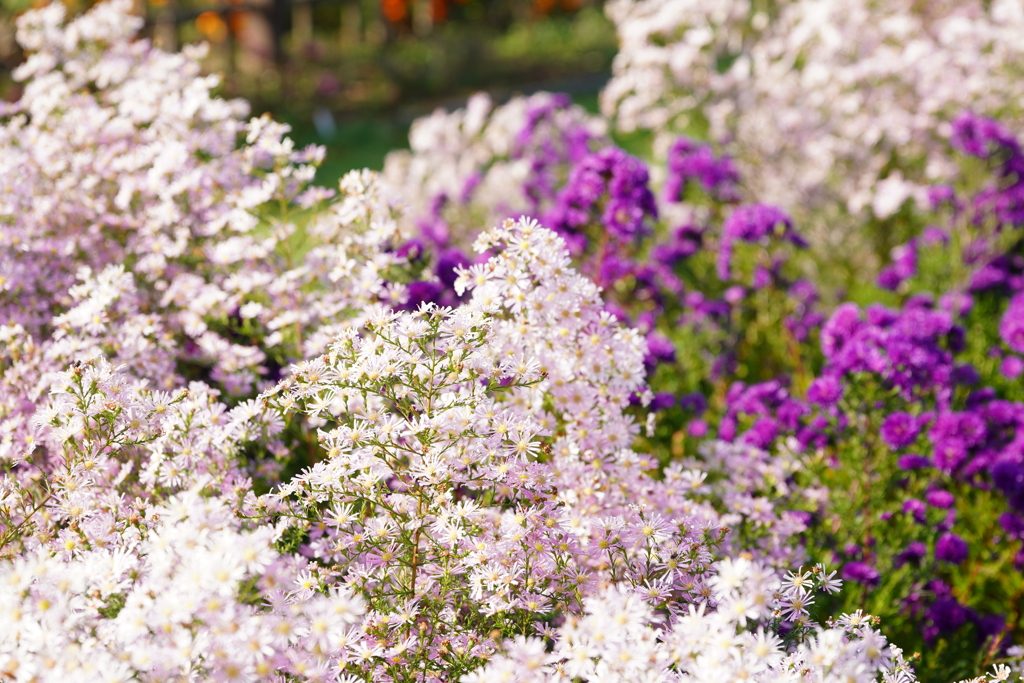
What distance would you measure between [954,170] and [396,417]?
14.7 ft

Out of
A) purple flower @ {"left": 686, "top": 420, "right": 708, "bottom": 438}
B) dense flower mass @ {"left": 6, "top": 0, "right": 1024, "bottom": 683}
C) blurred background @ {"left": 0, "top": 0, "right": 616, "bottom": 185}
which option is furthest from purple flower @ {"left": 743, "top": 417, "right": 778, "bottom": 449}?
blurred background @ {"left": 0, "top": 0, "right": 616, "bottom": 185}

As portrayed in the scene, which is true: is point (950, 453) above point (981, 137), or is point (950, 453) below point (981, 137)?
below

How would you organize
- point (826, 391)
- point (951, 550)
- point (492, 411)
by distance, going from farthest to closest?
point (826, 391) → point (951, 550) → point (492, 411)

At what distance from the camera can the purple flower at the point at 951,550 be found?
3.09 meters

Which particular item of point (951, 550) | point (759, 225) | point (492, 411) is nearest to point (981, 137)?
point (759, 225)

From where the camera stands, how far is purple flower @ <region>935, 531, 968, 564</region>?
3.09 meters

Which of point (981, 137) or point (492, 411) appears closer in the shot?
point (492, 411)

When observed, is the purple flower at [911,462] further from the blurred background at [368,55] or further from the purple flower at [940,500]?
the blurred background at [368,55]

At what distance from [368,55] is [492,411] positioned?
13715 millimetres

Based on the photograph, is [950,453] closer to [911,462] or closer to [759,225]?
[911,462]

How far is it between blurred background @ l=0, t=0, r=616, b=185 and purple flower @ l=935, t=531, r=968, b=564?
343 inches

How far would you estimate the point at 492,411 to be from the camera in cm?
226

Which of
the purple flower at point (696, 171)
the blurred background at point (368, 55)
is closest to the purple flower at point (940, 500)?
the purple flower at point (696, 171)

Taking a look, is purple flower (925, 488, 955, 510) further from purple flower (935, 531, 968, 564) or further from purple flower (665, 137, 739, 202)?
purple flower (665, 137, 739, 202)
